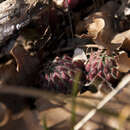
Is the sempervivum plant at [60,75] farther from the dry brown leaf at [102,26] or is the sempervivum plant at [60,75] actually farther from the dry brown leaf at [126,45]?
the dry brown leaf at [126,45]

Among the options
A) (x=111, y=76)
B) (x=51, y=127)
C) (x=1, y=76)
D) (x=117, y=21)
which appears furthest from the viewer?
(x=117, y=21)

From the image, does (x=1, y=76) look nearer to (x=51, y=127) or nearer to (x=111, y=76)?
(x=51, y=127)

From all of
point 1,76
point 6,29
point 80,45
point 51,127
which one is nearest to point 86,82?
point 80,45

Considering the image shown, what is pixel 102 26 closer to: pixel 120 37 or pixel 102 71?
pixel 120 37

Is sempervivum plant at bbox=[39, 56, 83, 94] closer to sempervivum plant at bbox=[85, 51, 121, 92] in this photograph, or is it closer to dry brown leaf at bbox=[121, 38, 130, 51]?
sempervivum plant at bbox=[85, 51, 121, 92]

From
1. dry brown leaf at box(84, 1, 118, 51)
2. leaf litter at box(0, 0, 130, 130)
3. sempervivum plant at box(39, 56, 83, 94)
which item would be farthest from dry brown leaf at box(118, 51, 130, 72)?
sempervivum plant at box(39, 56, 83, 94)

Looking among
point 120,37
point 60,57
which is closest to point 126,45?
point 120,37
